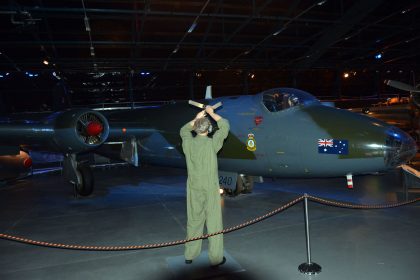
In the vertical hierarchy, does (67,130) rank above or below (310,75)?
below

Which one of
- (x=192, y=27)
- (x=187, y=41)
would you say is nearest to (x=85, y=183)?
(x=192, y=27)

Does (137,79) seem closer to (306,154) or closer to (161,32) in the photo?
(161,32)

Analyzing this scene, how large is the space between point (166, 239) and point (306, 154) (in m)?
3.26

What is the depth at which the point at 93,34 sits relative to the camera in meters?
17.0

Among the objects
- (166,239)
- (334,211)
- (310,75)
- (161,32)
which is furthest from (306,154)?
(310,75)

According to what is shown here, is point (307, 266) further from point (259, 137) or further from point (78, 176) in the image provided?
point (78, 176)

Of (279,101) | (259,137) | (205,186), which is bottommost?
(205,186)

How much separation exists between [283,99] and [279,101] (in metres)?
0.10

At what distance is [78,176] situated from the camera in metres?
10.4

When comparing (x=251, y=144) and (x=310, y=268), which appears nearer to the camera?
(x=310, y=268)

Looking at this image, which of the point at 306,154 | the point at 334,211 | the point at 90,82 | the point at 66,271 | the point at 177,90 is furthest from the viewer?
the point at 177,90

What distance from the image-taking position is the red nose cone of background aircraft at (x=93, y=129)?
9.38 meters

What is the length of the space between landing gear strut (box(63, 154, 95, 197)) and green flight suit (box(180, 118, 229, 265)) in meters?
6.48

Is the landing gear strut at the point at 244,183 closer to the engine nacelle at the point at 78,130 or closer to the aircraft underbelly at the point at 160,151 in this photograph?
the aircraft underbelly at the point at 160,151
